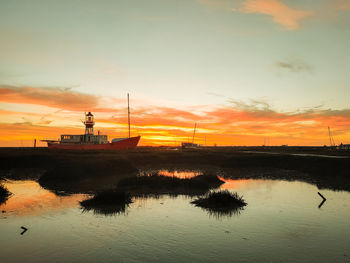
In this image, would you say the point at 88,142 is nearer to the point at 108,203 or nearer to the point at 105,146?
the point at 105,146

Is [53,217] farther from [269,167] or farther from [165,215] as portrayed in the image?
[269,167]

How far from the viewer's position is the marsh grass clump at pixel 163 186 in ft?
92.9

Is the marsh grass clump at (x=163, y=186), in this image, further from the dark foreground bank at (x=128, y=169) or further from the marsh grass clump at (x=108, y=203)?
the marsh grass clump at (x=108, y=203)

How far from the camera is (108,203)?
2188cm

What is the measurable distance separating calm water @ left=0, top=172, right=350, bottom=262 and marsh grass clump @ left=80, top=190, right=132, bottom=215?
0.78 metres

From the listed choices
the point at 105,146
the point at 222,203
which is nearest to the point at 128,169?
the point at 222,203

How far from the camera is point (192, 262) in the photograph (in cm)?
1169

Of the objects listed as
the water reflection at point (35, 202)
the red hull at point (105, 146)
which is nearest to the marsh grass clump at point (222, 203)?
the water reflection at point (35, 202)

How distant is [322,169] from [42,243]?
4595cm

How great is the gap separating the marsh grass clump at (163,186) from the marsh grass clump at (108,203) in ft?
15.5

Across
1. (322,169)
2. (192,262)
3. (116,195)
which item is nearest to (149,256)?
(192,262)

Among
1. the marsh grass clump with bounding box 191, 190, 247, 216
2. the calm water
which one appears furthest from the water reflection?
the marsh grass clump with bounding box 191, 190, 247, 216

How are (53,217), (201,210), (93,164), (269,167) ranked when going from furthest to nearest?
(269,167) → (93,164) → (201,210) → (53,217)

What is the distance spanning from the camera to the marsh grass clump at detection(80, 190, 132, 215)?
66.5ft
